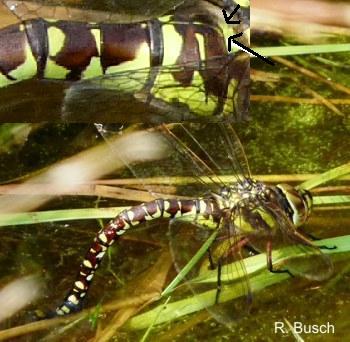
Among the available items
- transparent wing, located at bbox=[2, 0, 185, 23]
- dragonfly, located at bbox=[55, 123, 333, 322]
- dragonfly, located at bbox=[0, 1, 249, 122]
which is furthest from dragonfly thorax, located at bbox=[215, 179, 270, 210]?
transparent wing, located at bbox=[2, 0, 185, 23]

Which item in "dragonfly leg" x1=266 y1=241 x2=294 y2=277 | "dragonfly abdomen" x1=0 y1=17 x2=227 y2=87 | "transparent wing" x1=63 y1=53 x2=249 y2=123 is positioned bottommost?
"dragonfly leg" x1=266 y1=241 x2=294 y2=277

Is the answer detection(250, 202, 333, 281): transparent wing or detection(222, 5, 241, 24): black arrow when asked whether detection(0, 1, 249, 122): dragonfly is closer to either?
detection(222, 5, 241, 24): black arrow

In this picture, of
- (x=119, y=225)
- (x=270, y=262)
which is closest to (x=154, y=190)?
(x=119, y=225)

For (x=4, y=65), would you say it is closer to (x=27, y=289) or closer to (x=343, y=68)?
(x=27, y=289)

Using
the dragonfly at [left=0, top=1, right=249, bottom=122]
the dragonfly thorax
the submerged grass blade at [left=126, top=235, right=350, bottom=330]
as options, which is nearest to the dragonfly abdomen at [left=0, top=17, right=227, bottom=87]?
the dragonfly at [left=0, top=1, right=249, bottom=122]

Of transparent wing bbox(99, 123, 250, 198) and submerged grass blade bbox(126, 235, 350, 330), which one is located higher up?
transparent wing bbox(99, 123, 250, 198)

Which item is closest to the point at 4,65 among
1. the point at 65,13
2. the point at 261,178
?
the point at 65,13

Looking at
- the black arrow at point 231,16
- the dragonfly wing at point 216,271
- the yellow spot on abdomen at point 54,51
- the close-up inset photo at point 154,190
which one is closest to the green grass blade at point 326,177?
the close-up inset photo at point 154,190
